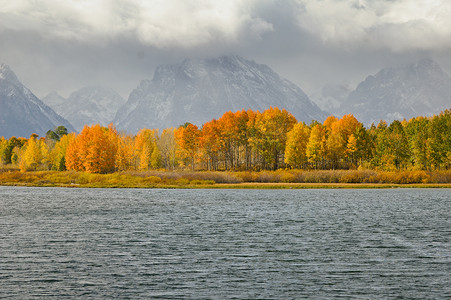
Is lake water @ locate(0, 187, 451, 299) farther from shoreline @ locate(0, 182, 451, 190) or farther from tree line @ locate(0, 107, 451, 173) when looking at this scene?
tree line @ locate(0, 107, 451, 173)

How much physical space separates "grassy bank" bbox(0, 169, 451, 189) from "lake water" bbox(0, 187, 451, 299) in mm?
56937

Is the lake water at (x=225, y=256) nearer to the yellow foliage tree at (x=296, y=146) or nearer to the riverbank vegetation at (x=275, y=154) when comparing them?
the riverbank vegetation at (x=275, y=154)

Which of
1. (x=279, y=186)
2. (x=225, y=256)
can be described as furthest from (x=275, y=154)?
(x=225, y=256)

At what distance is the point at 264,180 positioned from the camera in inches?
4348

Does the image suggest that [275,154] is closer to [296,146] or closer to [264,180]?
[296,146]

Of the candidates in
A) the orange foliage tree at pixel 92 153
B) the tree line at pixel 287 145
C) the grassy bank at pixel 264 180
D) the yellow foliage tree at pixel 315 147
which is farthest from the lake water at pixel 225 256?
the orange foliage tree at pixel 92 153

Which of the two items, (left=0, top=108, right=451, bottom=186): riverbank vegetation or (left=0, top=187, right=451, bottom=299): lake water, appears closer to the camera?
(left=0, top=187, right=451, bottom=299): lake water

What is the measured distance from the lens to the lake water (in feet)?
65.6

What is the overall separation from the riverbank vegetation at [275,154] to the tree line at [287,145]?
247 millimetres

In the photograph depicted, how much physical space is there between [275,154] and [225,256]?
11290 cm

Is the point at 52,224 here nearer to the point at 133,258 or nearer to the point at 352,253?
Answer: the point at 133,258

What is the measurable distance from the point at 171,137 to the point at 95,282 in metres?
151

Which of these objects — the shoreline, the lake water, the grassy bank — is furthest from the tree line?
the lake water

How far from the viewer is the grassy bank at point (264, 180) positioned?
105m
